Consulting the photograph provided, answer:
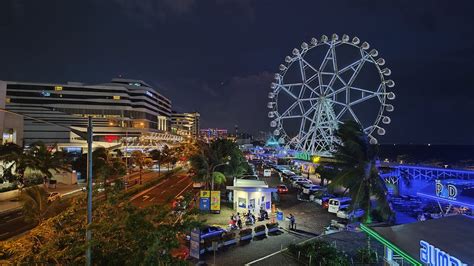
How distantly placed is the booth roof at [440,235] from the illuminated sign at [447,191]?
1082cm

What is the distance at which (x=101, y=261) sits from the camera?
319 inches

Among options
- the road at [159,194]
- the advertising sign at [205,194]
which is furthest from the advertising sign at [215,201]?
the road at [159,194]

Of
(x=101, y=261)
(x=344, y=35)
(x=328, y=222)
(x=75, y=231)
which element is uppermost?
(x=344, y=35)

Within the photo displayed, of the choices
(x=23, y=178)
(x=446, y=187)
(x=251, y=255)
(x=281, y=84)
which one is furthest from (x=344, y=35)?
(x=23, y=178)

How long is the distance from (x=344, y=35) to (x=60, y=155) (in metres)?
43.8

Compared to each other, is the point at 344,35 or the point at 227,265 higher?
the point at 344,35

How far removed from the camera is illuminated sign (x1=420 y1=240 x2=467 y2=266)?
8.81 metres

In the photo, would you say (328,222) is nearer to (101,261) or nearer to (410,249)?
(410,249)

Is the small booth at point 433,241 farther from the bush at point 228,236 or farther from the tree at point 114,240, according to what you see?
the bush at point 228,236

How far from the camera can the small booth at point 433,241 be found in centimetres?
940

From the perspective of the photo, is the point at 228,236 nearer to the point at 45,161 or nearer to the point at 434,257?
the point at 434,257

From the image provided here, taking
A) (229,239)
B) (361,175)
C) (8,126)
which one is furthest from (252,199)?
(8,126)

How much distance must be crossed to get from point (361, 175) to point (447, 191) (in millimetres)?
6333

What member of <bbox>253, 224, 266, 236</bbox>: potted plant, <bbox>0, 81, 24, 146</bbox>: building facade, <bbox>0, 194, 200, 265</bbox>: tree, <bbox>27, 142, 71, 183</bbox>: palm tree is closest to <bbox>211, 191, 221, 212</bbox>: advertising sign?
<bbox>253, 224, 266, 236</bbox>: potted plant
